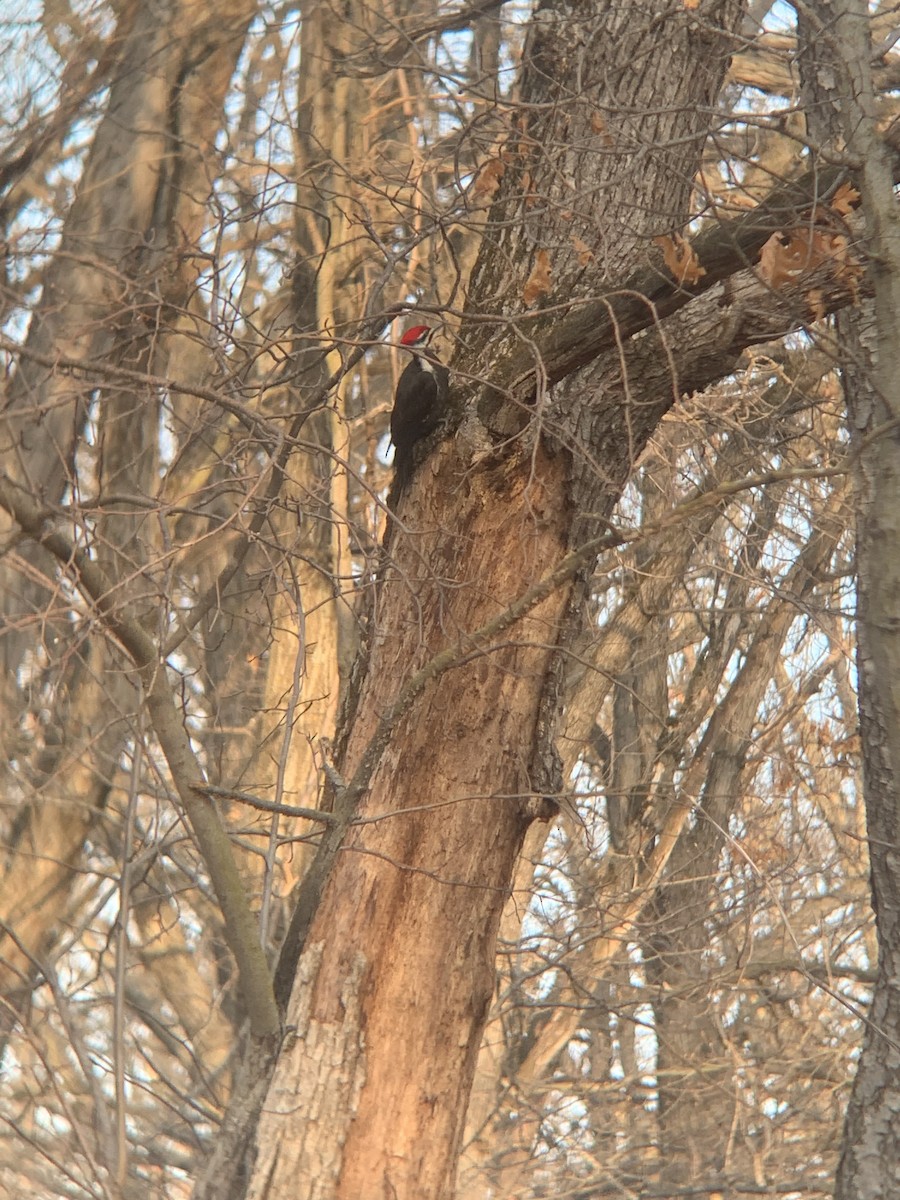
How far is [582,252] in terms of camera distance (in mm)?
3787

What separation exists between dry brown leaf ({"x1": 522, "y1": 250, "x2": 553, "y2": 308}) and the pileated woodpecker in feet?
1.15

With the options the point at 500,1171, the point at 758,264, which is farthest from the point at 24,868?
the point at 758,264

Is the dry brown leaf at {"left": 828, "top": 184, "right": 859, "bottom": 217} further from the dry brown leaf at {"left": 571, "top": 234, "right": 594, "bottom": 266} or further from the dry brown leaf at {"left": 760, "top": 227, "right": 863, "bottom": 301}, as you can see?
the dry brown leaf at {"left": 571, "top": 234, "right": 594, "bottom": 266}

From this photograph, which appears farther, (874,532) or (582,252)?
(582,252)

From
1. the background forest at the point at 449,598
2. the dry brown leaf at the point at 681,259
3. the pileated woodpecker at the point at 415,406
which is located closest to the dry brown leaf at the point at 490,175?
the background forest at the point at 449,598

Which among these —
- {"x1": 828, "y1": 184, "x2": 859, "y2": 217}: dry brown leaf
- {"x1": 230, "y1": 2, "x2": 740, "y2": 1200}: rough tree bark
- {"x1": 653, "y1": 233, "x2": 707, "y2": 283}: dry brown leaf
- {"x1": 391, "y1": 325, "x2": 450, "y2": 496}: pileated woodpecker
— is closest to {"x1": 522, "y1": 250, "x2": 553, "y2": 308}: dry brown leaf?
{"x1": 230, "y1": 2, "x2": 740, "y2": 1200}: rough tree bark

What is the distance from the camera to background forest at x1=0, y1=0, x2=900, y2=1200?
3.42 meters

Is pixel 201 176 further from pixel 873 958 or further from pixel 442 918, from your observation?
pixel 873 958

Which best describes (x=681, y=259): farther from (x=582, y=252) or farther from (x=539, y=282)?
(x=539, y=282)

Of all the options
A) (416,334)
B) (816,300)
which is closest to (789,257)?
(816,300)

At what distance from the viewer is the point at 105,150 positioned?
661cm

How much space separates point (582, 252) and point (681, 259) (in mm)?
377

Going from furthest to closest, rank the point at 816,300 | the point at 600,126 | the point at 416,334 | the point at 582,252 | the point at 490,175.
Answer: the point at 416,334 → the point at 490,175 → the point at 600,126 → the point at 582,252 → the point at 816,300

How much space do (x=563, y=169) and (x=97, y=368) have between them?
1.94 meters
